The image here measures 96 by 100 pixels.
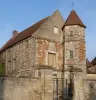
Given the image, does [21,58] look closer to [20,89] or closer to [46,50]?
[46,50]

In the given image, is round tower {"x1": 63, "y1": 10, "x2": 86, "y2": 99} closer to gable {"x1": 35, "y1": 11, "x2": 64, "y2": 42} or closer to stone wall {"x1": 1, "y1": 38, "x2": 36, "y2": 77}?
gable {"x1": 35, "y1": 11, "x2": 64, "y2": 42}

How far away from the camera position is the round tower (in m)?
28.6

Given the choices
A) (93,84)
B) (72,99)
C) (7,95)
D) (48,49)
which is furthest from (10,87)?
(48,49)

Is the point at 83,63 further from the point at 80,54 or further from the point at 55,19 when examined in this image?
the point at 55,19

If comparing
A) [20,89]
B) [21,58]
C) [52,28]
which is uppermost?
[52,28]

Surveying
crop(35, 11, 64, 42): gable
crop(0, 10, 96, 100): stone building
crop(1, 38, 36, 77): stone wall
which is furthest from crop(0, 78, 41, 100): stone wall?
crop(35, 11, 64, 42): gable

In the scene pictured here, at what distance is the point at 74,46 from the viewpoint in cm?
2900

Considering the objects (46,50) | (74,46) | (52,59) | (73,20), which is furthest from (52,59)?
(73,20)

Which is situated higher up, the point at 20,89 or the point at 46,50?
the point at 46,50

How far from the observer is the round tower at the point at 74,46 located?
2865cm

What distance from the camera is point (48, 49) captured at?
2912 centimetres

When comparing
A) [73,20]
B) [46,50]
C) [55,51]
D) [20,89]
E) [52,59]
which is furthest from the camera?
[73,20]

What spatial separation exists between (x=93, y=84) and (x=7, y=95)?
27.2 feet

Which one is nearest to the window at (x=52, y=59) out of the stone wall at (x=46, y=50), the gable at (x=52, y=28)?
the stone wall at (x=46, y=50)
